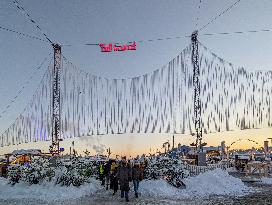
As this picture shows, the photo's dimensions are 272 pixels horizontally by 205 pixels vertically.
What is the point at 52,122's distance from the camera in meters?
58.2

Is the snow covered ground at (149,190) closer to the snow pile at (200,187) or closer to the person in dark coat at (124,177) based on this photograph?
the snow pile at (200,187)

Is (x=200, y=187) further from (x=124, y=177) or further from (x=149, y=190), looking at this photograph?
(x=124, y=177)

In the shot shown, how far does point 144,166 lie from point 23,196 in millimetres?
8029

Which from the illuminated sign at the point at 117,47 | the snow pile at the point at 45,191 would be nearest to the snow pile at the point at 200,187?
the snow pile at the point at 45,191

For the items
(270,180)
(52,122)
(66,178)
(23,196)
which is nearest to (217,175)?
(270,180)

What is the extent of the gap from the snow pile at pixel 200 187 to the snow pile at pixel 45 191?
353cm

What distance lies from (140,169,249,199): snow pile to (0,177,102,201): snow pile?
3532 millimetres

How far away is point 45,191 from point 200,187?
939cm

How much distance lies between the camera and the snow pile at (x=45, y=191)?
66.7ft

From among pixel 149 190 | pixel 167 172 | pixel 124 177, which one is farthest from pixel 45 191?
pixel 167 172

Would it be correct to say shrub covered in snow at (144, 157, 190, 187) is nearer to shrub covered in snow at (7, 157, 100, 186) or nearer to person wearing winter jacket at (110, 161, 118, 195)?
person wearing winter jacket at (110, 161, 118, 195)

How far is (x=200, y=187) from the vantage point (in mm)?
23078

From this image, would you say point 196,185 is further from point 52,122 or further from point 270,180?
point 52,122

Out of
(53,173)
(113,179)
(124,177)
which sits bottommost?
(113,179)
